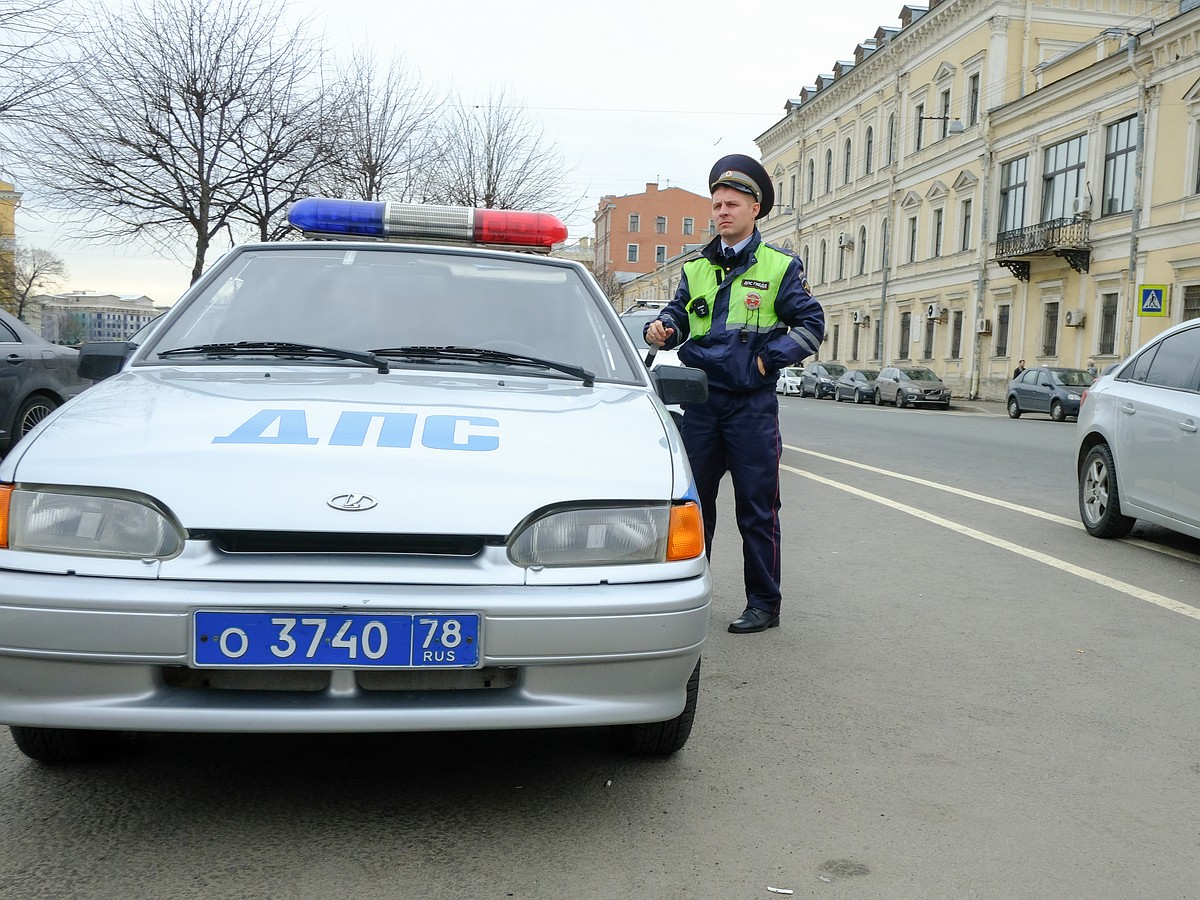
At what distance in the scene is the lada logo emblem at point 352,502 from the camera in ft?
8.26

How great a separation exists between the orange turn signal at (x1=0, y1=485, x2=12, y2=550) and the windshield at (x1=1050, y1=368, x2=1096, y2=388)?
1099 inches

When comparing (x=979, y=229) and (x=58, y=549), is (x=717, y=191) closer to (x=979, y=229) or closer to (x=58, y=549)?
(x=58, y=549)

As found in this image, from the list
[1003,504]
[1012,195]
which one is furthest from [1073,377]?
[1003,504]

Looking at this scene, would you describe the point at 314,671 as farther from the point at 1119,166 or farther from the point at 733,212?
the point at 1119,166

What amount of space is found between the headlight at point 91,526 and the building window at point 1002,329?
37.8m

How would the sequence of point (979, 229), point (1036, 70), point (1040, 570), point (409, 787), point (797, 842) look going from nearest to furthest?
point (797, 842) < point (409, 787) < point (1040, 570) < point (1036, 70) < point (979, 229)

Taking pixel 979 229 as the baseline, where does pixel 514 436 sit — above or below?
below

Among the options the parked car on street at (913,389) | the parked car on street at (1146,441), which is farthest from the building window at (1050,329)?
the parked car on street at (1146,441)

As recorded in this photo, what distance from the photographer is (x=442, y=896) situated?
2381mm

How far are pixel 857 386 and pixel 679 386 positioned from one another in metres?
35.9

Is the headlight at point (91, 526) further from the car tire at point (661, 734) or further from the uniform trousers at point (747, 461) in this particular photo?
the uniform trousers at point (747, 461)

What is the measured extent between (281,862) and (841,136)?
2144 inches

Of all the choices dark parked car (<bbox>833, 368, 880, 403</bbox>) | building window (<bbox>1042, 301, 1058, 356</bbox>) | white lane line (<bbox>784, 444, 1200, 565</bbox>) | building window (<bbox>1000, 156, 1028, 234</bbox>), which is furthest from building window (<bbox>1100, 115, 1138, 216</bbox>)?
white lane line (<bbox>784, 444, 1200, 565</bbox>)

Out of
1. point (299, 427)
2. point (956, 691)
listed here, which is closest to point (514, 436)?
point (299, 427)
